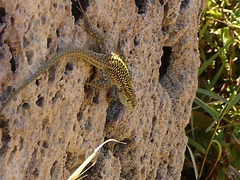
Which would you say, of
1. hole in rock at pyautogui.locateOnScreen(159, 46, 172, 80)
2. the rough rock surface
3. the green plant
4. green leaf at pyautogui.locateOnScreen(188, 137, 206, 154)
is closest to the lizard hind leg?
the rough rock surface

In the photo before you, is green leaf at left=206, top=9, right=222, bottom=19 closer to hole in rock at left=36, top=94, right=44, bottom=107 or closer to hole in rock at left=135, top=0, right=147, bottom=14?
hole in rock at left=135, top=0, right=147, bottom=14

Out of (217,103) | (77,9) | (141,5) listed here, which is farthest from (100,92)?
(217,103)

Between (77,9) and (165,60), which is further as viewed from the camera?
(165,60)

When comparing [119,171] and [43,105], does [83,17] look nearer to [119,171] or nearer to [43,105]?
[43,105]

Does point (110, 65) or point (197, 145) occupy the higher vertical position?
point (110, 65)

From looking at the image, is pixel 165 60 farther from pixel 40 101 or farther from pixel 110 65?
pixel 40 101

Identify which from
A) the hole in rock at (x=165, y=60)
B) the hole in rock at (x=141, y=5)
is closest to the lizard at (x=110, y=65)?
the hole in rock at (x=141, y=5)

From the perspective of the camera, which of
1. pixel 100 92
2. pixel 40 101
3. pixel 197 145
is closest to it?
pixel 40 101

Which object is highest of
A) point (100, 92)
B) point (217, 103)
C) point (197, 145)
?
point (100, 92)
